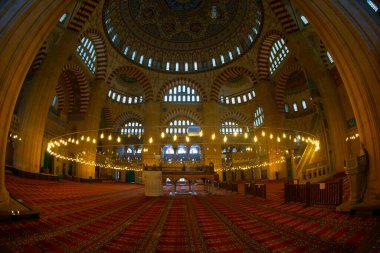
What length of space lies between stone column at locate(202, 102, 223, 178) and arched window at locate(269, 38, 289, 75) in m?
7.07

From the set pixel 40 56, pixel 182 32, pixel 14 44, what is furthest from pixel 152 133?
pixel 14 44

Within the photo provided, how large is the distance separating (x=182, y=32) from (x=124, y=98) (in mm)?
10939

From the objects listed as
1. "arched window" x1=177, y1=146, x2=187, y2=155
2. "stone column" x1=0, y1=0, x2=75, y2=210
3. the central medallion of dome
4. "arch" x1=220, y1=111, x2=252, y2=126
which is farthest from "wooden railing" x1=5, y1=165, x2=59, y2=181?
the central medallion of dome

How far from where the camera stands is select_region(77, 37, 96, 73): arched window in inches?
740

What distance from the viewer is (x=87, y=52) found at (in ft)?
65.1

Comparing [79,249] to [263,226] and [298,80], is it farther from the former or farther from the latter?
[298,80]

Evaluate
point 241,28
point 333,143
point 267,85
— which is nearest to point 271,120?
point 267,85

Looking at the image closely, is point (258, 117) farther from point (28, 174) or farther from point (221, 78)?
point (28, 174)

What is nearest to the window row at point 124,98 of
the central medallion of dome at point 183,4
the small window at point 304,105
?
the central medallion of dome at point 183,4

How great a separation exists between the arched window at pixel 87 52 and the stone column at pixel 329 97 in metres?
16.6

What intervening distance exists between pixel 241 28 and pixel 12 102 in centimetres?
2235

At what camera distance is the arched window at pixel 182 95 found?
1150 inches

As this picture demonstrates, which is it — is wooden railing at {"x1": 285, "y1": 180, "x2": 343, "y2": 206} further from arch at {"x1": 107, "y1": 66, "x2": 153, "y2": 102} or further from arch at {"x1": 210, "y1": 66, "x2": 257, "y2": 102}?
arch at {"x1": 107, "y1": 66, "x2": 153, "y2": 102}

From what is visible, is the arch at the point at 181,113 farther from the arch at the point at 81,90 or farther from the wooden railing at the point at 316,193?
the wooden railing at the point at 316,193
